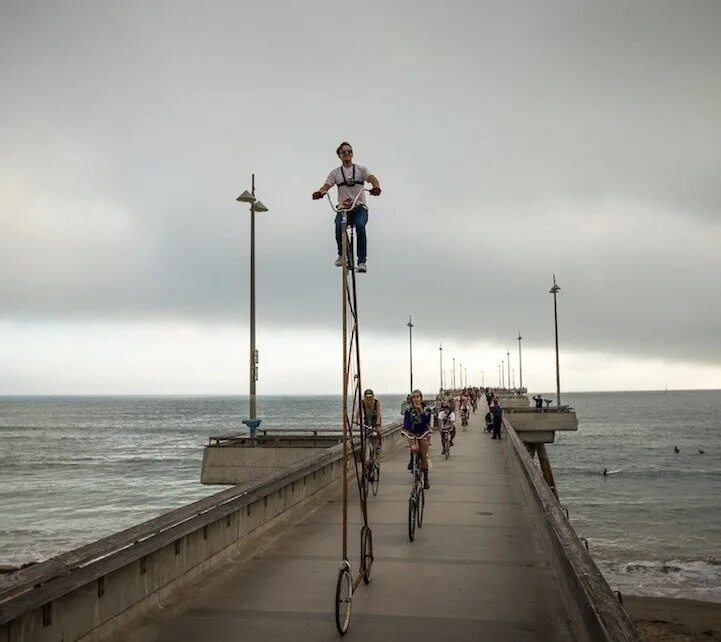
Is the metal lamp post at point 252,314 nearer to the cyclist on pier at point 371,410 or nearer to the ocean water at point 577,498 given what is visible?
Result: the cyclist on pier at point 371,410

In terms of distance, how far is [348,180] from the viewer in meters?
6.79

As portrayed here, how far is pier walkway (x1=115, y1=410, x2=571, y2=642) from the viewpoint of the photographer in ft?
19.1

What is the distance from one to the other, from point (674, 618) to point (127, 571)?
64.1 ft

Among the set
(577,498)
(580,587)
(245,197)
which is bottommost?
(577,498)

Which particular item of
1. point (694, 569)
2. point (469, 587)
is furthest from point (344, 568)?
point (694, 569)

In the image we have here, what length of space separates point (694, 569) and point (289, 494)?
23.1 metres

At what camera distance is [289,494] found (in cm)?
1125

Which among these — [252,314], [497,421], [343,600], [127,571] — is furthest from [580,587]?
[497,421]

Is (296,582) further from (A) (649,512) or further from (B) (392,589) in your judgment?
(A) (649,512)

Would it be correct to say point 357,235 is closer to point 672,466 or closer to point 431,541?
point 431,541

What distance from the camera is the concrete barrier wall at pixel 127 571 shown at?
4805 millimetres

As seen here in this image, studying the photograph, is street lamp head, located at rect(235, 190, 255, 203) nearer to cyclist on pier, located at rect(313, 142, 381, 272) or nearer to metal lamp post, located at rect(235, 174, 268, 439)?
metal lamp post, located at rect(235, 174, 268, 439)

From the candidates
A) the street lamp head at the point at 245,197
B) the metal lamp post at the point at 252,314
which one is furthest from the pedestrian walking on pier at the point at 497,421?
the street lamp head at the point at 245,197

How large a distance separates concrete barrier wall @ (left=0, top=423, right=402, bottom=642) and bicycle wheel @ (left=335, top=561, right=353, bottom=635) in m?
1.92
